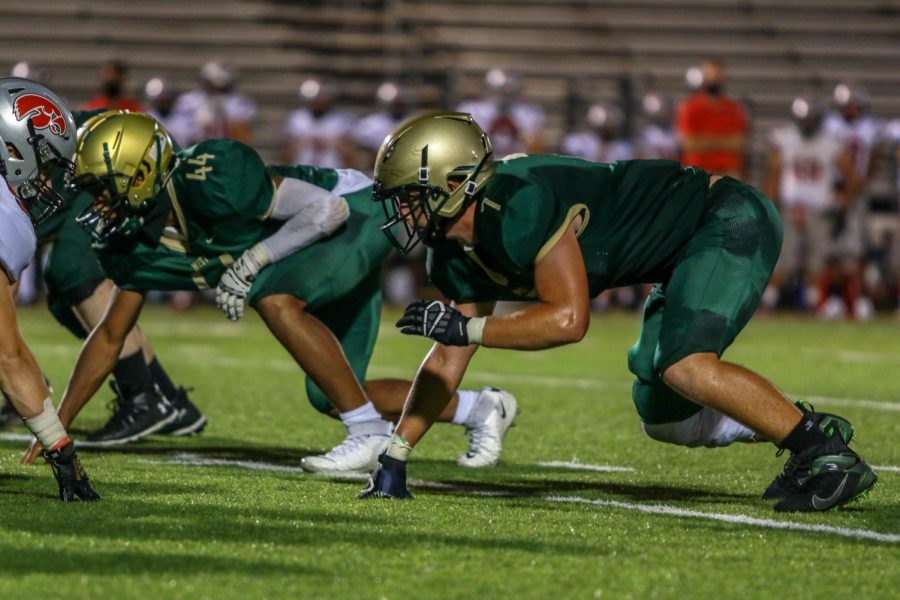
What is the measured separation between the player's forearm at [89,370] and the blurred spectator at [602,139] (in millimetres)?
9353

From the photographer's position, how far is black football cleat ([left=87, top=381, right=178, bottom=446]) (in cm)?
543

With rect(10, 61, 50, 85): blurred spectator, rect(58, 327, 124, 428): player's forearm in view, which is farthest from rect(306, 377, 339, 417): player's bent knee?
rect(10, 61, 50, 85): blurred spectator

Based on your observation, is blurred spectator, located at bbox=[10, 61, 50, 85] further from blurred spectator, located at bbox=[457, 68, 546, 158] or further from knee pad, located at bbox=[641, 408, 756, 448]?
blurred spectator, located at bbox=[457, 68, 546, 158]

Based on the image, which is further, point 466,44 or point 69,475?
point 466,44

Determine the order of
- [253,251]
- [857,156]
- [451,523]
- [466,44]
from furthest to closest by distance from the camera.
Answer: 1. [466,44]
2. [857,156]
3. [253,251]
4. [451,523]

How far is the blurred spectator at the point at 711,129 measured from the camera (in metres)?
12.2

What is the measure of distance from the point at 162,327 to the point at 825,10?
9230mm

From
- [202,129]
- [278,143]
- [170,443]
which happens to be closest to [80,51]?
[278,143]

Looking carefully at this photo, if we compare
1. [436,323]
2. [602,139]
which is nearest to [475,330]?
[436,323]

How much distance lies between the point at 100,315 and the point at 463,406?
1.41 m

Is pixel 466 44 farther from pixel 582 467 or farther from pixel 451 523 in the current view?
pixel 451 523

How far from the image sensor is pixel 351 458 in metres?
4.68

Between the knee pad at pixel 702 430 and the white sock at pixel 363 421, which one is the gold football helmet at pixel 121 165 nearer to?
the white sock at pixel 363 421

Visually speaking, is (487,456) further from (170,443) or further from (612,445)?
(170,443)
